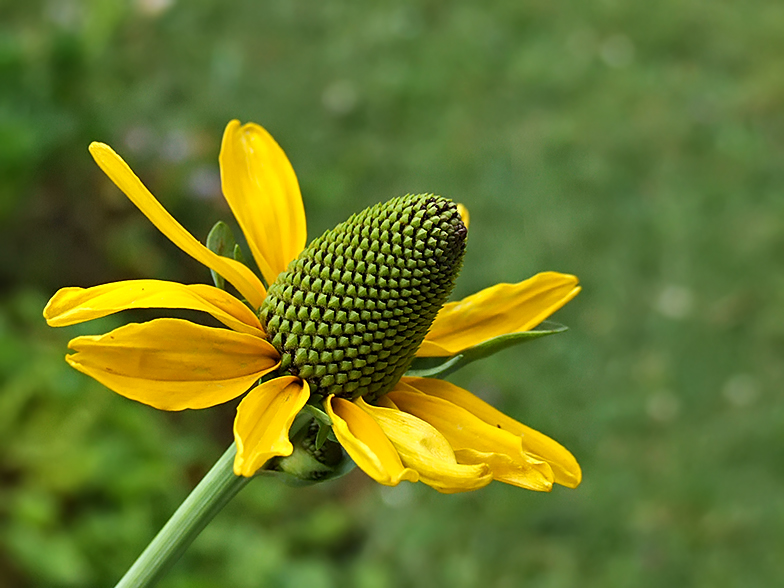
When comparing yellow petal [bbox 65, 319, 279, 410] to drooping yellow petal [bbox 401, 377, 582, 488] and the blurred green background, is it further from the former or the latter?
the blurred green background

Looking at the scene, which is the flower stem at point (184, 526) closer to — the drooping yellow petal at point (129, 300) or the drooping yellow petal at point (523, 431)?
the drooping yellow petal at point (129, 300)

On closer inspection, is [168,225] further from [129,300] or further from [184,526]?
[184,526]

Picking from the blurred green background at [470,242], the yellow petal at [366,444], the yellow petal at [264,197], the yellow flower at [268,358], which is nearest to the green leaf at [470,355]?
the yellow flower at [268,358]

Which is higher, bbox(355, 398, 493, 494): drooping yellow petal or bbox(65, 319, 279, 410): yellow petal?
bbox(65, 319, 279, 410): yellow petal

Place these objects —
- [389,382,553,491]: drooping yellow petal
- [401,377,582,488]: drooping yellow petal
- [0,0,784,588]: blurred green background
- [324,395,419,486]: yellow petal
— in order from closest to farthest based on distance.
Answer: [324,395,419,486]: yellow petal
[389,382,553,491]: drooping yellow petal
[401,377,582,488]: drooping yellow petal
[0,0,784,588]: blurred green background

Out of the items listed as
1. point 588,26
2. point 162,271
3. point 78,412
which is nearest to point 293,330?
point 78,412

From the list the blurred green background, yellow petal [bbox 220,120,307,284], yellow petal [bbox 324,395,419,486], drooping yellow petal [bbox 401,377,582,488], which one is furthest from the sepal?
the blurred green background

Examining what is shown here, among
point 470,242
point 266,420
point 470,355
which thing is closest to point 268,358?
point 266,420
